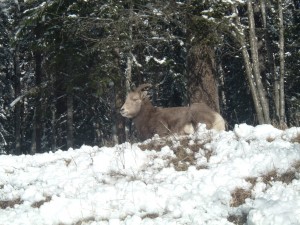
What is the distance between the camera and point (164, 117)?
1388 centimetres

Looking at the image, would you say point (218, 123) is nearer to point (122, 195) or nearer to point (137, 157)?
point (137, 157)

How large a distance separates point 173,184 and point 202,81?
10393 millimetres

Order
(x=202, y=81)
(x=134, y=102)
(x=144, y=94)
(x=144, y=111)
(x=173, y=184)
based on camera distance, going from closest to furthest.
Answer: (x=173, y=184)
(x=144, y=111)
(x=134, y=102)
(x=144, y=94)
(x=202, y=81)

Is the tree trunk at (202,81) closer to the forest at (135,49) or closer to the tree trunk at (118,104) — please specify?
the forest at (135,49)

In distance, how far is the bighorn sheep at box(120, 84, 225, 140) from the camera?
1323cm

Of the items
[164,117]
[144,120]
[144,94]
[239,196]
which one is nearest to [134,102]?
[144,94]

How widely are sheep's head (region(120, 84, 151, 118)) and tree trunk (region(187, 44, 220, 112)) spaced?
318cm

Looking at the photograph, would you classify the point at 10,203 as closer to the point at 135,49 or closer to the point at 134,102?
the point at 134,102

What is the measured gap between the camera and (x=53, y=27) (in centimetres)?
2117

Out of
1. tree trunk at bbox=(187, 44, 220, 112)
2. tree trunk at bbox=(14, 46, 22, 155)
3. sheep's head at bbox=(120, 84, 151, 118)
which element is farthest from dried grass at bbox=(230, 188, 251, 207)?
tree trunk at bbox=(14, 46, 22, 155)

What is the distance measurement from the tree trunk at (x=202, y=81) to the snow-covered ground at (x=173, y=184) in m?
7.77

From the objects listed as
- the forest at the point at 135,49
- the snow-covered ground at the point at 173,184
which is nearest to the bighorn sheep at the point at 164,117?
the forest at the point at 135,49

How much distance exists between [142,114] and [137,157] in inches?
221

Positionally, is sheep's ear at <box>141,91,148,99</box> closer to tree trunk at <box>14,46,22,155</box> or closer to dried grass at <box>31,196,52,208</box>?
dried grass at <box>31,196,52,208</box>
